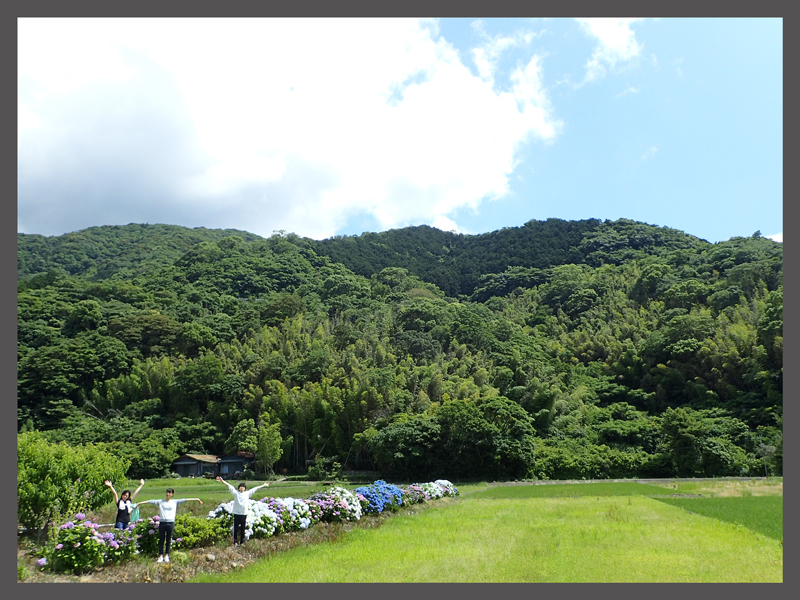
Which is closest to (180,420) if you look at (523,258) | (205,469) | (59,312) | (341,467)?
(205,469)

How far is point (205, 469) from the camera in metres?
36.5

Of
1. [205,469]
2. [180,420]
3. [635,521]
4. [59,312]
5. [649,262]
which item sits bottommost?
[205,469]

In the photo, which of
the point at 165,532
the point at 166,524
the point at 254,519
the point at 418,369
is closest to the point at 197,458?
the point at 418,369

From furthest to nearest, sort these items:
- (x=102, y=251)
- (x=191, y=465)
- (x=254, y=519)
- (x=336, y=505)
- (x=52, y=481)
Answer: (x=102, y=251) → (x=191, y=465) → (x=336, y=505) → (x=52, y=481) → (x=254, y=519)

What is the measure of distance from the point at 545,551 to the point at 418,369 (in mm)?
33263

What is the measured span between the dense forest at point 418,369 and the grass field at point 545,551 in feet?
36.4

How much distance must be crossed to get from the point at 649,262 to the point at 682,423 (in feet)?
156

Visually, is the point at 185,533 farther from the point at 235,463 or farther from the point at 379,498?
the point at 235,463

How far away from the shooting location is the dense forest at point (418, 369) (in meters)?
31.1

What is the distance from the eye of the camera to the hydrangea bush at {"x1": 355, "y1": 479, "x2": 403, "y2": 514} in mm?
14406

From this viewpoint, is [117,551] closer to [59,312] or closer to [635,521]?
[635,521]

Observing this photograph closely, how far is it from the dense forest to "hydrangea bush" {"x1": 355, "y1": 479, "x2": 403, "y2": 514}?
28.7ft

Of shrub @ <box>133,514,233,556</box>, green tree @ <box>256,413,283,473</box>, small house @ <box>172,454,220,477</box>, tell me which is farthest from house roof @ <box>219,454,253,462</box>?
shrub @ <box>133,514,233,556</box>

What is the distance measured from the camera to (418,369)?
42.8 metres
